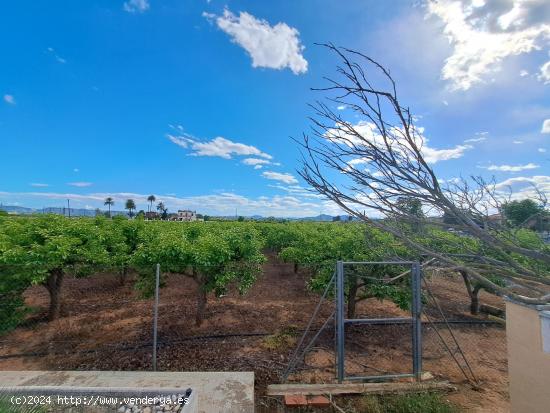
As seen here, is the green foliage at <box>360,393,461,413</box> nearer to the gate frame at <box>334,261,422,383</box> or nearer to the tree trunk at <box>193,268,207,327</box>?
the gate frame at <box>334,261,422,383</box>

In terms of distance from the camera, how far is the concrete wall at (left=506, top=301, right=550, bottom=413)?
3166 millimetres

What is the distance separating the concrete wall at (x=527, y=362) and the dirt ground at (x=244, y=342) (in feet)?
3.85

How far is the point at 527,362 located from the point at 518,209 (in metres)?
2.17

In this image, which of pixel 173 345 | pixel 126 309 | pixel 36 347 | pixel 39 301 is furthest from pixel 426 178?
pixel 39 301

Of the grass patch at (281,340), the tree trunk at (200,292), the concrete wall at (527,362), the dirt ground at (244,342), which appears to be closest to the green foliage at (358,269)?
the dirt ground at (244,342)

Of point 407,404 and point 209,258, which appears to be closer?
point 407,404

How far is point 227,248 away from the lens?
629cm

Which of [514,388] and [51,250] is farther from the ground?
[51,250]

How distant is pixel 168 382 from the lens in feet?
13.3

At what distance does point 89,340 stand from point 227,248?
378cm

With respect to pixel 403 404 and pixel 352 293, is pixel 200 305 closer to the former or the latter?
pixel 352 293

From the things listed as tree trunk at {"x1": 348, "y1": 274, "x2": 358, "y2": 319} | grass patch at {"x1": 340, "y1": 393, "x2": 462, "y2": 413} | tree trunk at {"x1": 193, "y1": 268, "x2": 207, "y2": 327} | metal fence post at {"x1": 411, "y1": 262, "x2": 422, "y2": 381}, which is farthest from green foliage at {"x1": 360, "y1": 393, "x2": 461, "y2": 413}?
tree trunk at {"x1": 193, "y1": 268, "x2": 207, "y2": 327}

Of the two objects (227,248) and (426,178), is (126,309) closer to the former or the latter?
(227,248)

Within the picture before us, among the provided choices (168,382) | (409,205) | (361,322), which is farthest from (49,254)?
(409,205)
